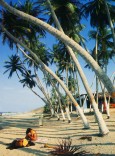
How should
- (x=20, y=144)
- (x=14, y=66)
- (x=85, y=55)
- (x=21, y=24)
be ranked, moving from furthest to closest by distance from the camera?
(x=14, y=66), (x=21, y=24), (x=20, y=144), (x=85, y=55)

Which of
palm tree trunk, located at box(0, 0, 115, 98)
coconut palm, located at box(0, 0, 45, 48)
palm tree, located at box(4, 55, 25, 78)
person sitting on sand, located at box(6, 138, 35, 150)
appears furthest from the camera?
palm tree, located at box(4, 55, 25, 78)

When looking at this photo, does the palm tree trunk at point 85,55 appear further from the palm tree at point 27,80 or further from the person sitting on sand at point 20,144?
the palm tree at point 27,80

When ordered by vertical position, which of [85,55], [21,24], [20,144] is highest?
[21,24]

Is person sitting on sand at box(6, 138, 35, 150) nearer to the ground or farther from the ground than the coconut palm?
nearer to the ground

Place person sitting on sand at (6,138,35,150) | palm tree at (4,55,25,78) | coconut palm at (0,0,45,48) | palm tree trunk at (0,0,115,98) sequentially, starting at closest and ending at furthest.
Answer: palm tree trunk at (0,0,115,98)
person sitting on sand at (6,138,35,150)
coconut palm at (0,0,45,48)
palm tree at (4,55,25,78)

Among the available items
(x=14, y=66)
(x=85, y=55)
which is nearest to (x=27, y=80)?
(x=14, y=66)

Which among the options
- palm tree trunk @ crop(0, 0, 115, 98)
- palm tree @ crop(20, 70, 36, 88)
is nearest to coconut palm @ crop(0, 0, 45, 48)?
palm tree trunk @ crop(0, 0, 115, 98)

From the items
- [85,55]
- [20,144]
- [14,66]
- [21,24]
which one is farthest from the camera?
[14,66]

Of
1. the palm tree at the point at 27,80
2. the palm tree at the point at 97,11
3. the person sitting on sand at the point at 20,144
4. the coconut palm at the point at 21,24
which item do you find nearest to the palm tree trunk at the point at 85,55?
the person sitting on sand at the point at 20,144

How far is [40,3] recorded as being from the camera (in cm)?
1962

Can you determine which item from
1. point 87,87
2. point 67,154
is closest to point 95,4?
point 87,87

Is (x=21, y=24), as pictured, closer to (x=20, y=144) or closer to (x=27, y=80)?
(x=20, y=144)

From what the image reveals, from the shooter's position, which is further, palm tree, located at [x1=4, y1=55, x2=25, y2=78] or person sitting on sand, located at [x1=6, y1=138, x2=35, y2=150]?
palm tree, located at [x1=4, y1=55, x2=25, y2=78]

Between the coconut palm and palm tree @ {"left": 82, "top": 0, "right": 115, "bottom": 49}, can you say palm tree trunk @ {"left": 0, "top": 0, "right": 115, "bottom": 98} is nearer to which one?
the coconut palm
